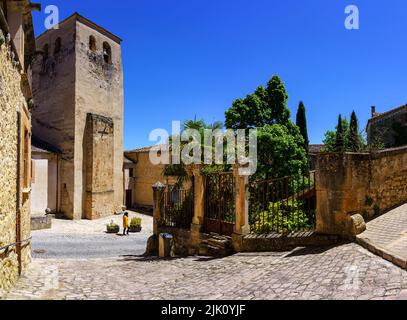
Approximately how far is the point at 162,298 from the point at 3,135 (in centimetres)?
428

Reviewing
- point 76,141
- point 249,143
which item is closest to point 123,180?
point 76,141

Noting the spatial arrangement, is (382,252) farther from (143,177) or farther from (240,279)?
(143,177)

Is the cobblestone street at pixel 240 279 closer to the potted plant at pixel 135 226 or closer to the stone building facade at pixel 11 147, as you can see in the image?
the stone building facade at pixel 11 147

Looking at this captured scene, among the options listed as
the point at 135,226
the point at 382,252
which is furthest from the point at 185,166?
the point at 135,226

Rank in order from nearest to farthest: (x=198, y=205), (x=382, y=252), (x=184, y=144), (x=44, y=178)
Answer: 1. (x=382, y=252)
2. (x=198, y=205)
3. (x=184, y=144)
4. (x=44, y=178)

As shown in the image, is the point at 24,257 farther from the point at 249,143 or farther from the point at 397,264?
the point at 249,143

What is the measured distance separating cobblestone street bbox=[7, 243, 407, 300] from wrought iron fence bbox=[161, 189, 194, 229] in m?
2.52

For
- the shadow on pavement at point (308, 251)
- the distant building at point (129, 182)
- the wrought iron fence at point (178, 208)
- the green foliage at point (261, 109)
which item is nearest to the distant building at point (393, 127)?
the green foliage at point (261, 109)

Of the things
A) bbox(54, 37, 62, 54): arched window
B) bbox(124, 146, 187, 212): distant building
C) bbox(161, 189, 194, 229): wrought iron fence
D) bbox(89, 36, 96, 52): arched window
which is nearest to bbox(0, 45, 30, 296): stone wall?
bbox(161, 189, 194, 229): wrought iron fence

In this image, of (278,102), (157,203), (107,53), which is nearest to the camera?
(157,203)

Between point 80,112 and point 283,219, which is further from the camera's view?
point 80,112

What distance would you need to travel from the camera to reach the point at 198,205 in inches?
416

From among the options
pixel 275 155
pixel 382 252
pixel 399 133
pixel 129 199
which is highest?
pixel 399 133

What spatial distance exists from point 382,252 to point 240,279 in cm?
266
